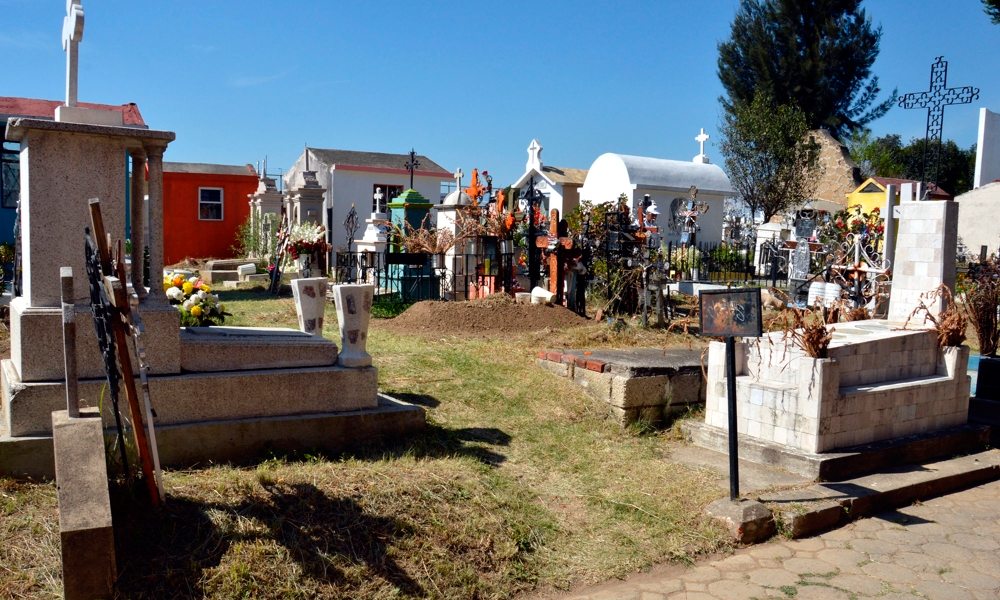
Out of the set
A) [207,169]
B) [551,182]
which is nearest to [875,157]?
[551,182]

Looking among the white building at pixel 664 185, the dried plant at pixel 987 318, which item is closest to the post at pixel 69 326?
the dried plant at pixel 987 318

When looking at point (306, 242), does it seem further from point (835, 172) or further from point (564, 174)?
point (835, 172)

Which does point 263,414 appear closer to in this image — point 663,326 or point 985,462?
point 985,462

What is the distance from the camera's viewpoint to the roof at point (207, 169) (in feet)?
81.1

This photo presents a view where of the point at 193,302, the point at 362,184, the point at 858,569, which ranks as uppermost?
the point at 362,184

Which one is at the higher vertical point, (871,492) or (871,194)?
(871,194)

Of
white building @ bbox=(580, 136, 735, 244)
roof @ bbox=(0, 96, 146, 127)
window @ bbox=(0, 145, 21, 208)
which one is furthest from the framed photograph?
white building @ bbox=(580, 136, 735, 244)

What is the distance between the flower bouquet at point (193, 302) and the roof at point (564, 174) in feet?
83.4

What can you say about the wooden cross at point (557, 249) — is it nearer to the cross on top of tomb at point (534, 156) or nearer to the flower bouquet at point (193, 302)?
the flower bouquet at point (193, 302)

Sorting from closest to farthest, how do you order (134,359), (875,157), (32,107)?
(134,359) < (32,107) < (875,157)

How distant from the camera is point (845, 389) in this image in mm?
5758

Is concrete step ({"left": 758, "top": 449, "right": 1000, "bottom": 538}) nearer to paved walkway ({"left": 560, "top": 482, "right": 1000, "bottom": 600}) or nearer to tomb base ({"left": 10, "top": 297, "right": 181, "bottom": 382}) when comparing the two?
paved walkway ({"left": 560, "top": 482, "right": 1000, "bottom": 600})

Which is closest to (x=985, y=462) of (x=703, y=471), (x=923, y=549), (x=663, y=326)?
(x=923, y=549)

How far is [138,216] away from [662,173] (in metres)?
20.0
